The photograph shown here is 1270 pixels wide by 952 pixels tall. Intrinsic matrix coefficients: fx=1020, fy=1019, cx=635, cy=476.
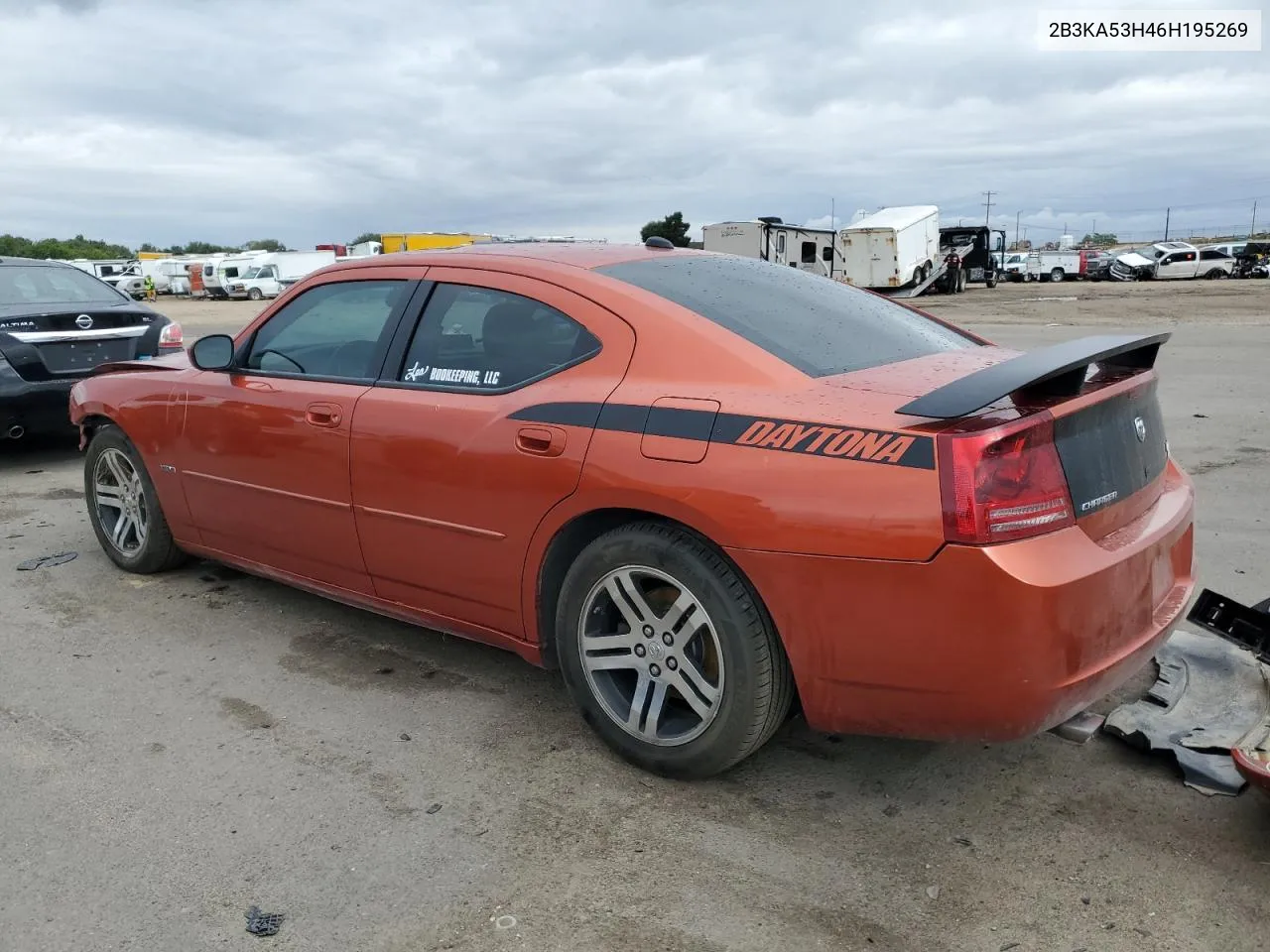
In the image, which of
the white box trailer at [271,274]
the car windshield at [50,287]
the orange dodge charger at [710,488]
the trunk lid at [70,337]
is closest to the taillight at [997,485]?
the orange dodge charger at [710,488]

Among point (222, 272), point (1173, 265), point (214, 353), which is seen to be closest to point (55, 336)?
point (214, 353)

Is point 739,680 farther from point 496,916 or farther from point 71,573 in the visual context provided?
point 71,573

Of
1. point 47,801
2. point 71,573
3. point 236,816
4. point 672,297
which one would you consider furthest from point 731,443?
point 71,573

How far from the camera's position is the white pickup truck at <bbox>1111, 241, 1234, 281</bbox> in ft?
147

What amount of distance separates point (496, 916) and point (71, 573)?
3.67 metres

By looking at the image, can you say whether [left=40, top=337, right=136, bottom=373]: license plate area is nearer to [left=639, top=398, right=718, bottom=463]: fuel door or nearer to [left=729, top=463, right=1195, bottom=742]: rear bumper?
[left=639, top=398, right=718, bottom=463]: fuel door

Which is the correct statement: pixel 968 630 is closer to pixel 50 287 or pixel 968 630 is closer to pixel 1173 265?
pixel 50 287

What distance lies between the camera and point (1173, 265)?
4538cm

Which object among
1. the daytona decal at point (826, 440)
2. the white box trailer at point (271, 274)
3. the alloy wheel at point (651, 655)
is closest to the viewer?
the daytona decal at point (826, 440)

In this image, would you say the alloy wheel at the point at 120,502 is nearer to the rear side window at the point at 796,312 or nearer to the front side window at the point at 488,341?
the front side window at the point at 488,341

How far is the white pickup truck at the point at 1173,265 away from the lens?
4472cm

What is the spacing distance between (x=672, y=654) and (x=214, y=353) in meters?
2.53

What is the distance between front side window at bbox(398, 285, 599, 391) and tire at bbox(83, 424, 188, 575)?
76.1 inches

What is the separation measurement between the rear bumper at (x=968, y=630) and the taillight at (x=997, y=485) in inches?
1.6
